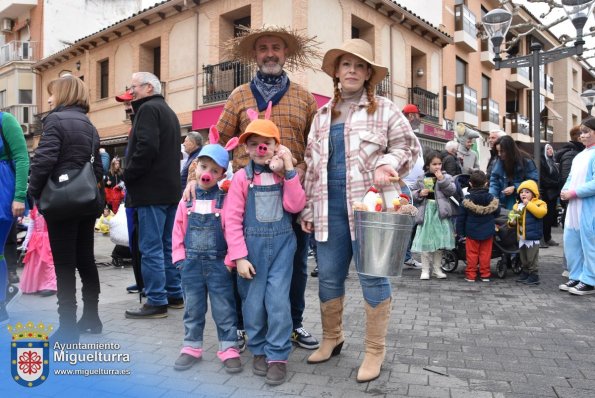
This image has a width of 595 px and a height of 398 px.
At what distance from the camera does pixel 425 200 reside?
702cm

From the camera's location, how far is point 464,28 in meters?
20.8

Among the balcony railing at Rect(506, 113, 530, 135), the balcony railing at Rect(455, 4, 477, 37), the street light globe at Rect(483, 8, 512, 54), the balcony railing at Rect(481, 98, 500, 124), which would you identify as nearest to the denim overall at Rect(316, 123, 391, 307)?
the street light globe at Rect(483, 8, 512, 54)

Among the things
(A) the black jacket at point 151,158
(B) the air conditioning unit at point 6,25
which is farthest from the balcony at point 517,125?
(B) the air conditioning unit at point 6,25

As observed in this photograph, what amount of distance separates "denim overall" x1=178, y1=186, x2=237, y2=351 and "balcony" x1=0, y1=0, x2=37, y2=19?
27.8m

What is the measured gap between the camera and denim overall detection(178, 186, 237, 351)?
134 inches

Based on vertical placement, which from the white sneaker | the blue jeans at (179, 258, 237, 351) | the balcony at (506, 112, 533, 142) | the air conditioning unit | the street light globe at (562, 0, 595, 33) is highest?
the air conditioning unit

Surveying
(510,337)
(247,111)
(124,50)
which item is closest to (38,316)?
(247,111)

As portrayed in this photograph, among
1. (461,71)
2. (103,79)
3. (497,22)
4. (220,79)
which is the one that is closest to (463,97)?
(461,71)

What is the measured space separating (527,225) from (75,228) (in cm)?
543

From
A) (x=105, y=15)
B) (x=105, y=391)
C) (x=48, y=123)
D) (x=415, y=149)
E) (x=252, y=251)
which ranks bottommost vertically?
(x=105, y=391)

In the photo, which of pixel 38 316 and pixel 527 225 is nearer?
pixel 38 316

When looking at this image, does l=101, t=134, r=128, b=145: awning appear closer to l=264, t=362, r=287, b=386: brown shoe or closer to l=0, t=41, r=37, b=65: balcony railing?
l=0, t=41, r=37, b=65: balcony railing

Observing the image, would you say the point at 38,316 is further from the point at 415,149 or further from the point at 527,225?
the point at 527,225

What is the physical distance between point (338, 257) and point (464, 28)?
20321mm
